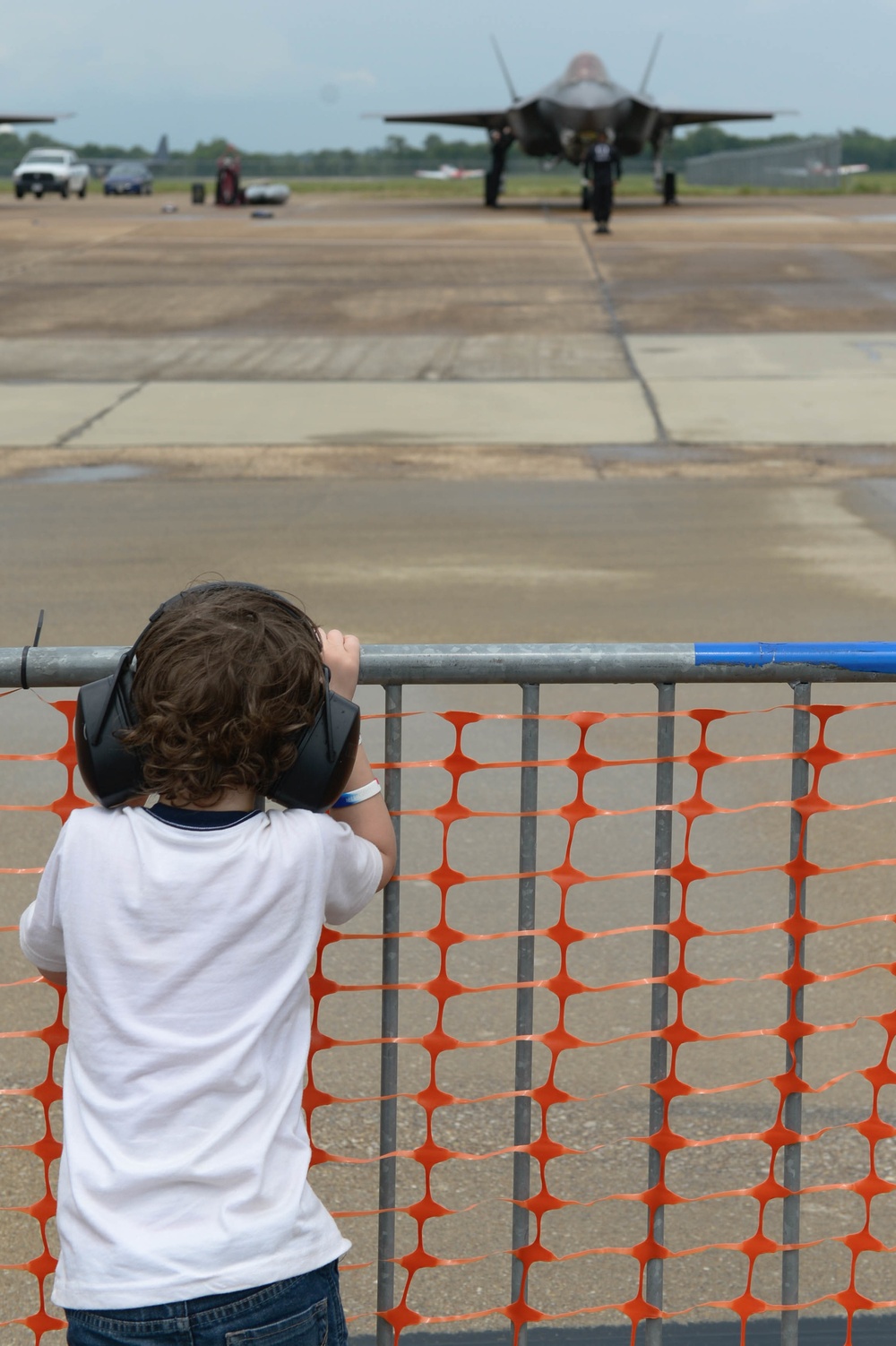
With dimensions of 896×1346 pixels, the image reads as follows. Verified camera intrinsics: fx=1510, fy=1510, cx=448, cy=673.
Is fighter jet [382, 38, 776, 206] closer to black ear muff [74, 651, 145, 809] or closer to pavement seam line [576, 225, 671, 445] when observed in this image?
pavement seam line [576, 225, 671, 445]

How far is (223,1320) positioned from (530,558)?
29.3 ft

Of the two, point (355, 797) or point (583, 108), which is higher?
point (583, 108)

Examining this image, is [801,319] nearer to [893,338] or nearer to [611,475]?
[893,338]

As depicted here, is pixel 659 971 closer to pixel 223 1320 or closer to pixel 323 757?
pixel 323 757

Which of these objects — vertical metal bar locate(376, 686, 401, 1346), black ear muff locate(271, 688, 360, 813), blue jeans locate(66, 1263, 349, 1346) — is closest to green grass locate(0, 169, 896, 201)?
vertical metal bar locate(376, 686, 401, 1346)

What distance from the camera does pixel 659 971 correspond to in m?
2.72

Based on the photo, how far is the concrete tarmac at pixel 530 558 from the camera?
3.92 metres

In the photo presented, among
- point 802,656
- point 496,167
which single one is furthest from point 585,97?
point 802,656

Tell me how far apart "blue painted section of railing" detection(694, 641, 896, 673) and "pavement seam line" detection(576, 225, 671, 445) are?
12684 millimetres

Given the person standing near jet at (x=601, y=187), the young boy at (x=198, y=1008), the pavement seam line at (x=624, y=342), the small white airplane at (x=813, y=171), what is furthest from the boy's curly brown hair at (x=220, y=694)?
the small white airplane at (x=813, y=171)

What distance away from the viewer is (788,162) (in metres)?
87.1

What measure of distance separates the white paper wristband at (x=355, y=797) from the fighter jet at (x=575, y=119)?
43.7m

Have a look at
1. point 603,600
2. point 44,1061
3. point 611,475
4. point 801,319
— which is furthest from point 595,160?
point 44,1061

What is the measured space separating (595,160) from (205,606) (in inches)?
1458
